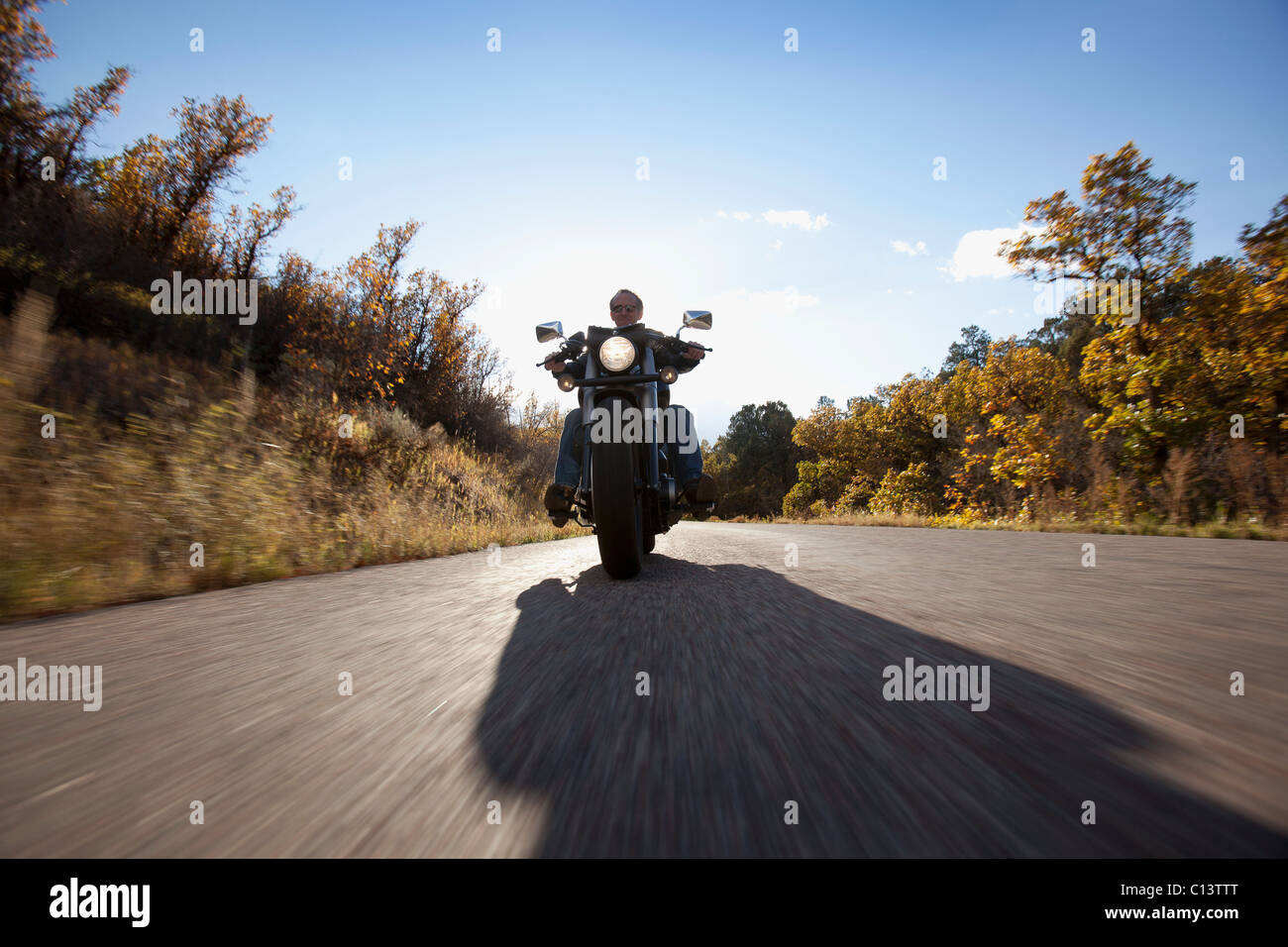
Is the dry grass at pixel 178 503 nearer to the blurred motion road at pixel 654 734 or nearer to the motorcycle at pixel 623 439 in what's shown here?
the blurred motion road at pixel 654 734

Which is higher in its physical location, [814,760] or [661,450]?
[661,450]

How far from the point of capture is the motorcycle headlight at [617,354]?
4.43 metres

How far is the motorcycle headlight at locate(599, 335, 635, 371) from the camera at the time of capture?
14.5 feet

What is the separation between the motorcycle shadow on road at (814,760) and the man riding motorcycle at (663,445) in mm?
2696

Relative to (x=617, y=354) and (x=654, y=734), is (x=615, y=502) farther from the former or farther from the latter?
(x=654, y=734)

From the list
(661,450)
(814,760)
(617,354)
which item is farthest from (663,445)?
(814,760)

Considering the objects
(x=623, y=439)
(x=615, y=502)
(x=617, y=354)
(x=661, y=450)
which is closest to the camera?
(x=615, y=502)

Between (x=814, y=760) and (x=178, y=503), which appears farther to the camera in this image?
(x=178, y=503)

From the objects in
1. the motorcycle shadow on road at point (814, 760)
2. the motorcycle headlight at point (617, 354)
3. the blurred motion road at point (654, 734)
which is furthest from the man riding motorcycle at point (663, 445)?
the motorcycle shadow on road at point (814, 760)

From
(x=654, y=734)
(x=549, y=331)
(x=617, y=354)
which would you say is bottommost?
(x=654, y=734)

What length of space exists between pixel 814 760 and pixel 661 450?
4036 millimetres

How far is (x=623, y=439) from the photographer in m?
4.14

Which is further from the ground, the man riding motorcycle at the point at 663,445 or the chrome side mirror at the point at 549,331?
the chrome side mirror at the point at 549,331
